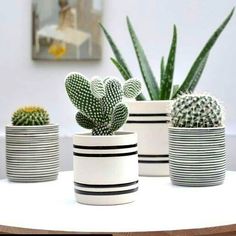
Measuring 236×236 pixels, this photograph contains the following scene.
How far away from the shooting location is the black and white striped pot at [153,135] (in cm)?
143

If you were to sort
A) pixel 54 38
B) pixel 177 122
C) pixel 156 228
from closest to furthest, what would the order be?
1. pixel 156 228
2. pixel 177 122
3. pixel 54 38

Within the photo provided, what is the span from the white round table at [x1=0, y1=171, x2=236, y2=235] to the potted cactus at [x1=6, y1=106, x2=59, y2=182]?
6 centimetres

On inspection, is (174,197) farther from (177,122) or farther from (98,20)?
(98,20)

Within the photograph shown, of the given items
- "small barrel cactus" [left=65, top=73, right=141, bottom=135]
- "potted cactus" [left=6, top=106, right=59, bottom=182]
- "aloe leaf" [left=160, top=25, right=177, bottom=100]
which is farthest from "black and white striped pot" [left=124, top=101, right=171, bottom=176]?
"small barrel cactus" [left=65, top=73, right=141, bottom=135]

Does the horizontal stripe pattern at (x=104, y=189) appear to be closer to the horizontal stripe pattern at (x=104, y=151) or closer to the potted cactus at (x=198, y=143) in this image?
the horizontal stripe pattern at (x=104, y=151)

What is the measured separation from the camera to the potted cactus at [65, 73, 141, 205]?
3.35 ft

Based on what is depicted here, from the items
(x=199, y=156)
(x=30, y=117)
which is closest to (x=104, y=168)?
(x=199, y=156)

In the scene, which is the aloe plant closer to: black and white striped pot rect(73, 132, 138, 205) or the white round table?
the white round table

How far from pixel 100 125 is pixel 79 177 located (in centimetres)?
12

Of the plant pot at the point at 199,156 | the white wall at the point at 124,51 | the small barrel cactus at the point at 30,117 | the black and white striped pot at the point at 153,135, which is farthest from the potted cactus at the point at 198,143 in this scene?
the white wall at the point at 124,51

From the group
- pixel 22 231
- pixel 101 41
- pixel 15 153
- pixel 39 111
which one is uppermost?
pixel 101 41

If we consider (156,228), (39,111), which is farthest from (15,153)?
(156,228)

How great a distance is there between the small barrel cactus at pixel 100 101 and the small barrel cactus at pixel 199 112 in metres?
0.25

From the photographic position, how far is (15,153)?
1341mm
